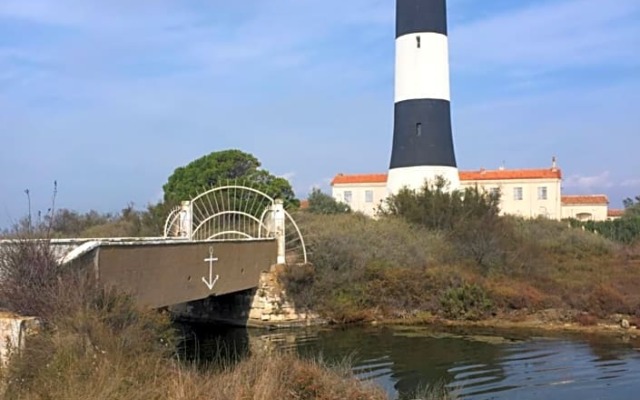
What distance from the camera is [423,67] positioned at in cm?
3102

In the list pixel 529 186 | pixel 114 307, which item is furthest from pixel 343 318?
pixel 529 186

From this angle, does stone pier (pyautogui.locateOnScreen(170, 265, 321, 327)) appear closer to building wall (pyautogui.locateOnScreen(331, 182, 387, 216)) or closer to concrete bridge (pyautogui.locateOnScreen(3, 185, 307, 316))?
concrete bridge (pyautogui.locateOnScreen(3, 185, 307, 316))

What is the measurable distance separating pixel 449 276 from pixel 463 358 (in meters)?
7.18

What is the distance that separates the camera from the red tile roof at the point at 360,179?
2045 inches

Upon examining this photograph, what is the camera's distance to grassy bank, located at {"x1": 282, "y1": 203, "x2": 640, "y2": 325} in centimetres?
2227

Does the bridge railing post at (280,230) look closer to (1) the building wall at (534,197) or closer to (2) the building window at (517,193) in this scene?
(1) the building wall at (534,197)

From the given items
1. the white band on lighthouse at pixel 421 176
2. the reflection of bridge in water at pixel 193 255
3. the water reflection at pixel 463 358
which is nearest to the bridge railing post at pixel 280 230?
the reflection of bridge in water at pixel 193 255

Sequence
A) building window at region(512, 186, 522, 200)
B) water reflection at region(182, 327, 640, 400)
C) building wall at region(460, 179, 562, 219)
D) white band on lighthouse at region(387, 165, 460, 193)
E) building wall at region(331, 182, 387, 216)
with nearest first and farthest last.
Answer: water reflection at region(182, 327, 640, 400), white band on lighthouse at region(387, 165, 460, 193), building wall at region(460, 179, 562, 219), building window at region(512, 186, 522, 200), building wall at region(331, 182, 387, 216)

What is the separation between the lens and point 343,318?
22.4 meters

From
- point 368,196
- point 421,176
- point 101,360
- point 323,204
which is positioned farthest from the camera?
point 368,196

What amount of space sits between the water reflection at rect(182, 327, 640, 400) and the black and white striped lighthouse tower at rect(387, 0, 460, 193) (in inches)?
470

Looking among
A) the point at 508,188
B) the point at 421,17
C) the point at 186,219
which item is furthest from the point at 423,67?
the point at 508,188

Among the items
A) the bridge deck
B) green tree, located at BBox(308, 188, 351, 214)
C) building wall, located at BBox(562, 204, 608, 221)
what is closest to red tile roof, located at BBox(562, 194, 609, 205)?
building wall, located at BBox(562, 204, 608, 221)

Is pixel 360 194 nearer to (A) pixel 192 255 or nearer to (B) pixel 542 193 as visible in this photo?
(B) pixel 542 193
